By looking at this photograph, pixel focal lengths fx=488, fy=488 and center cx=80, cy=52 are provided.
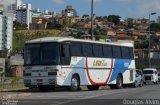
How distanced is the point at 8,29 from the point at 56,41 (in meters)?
87.9

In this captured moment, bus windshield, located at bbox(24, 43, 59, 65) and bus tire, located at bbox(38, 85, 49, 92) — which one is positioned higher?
bus windshield, located at bbox(24, 43, 59, 65)

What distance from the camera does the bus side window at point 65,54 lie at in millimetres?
28906

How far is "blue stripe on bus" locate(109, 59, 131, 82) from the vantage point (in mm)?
35250

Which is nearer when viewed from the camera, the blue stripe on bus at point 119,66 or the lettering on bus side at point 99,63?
the lettering on bus side at point 99,63

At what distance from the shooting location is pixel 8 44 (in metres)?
116

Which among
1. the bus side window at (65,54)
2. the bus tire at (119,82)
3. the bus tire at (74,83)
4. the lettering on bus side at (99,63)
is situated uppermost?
the bus side window at (65,54)

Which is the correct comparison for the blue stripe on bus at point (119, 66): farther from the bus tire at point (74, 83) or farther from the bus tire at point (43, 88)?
the bus tire at point (43, 88)

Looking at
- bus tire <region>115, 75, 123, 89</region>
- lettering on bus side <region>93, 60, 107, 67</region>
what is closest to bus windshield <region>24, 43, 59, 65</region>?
lettering on bus side <region>93, 60, 107, 67</region>

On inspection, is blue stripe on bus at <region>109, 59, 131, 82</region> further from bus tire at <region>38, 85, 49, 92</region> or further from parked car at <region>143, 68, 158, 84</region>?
parked car at <region>143, 68, 158, 84</region>

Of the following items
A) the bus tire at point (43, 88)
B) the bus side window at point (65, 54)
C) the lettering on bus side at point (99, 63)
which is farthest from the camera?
the lettering on bus side at point (99, 63)

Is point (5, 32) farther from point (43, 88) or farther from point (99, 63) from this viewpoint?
point (43, 88)

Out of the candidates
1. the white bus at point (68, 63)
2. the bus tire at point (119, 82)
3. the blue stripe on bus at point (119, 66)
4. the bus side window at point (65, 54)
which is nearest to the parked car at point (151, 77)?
the blue stripe on bus at point (119, 66)

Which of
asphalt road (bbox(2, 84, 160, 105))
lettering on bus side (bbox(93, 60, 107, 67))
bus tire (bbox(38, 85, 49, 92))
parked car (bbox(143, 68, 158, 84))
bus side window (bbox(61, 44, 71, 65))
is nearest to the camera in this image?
asphalt road (bbox(2, 84, 160, 105))

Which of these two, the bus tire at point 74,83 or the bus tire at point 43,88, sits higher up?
the bus tire at point 74,83
